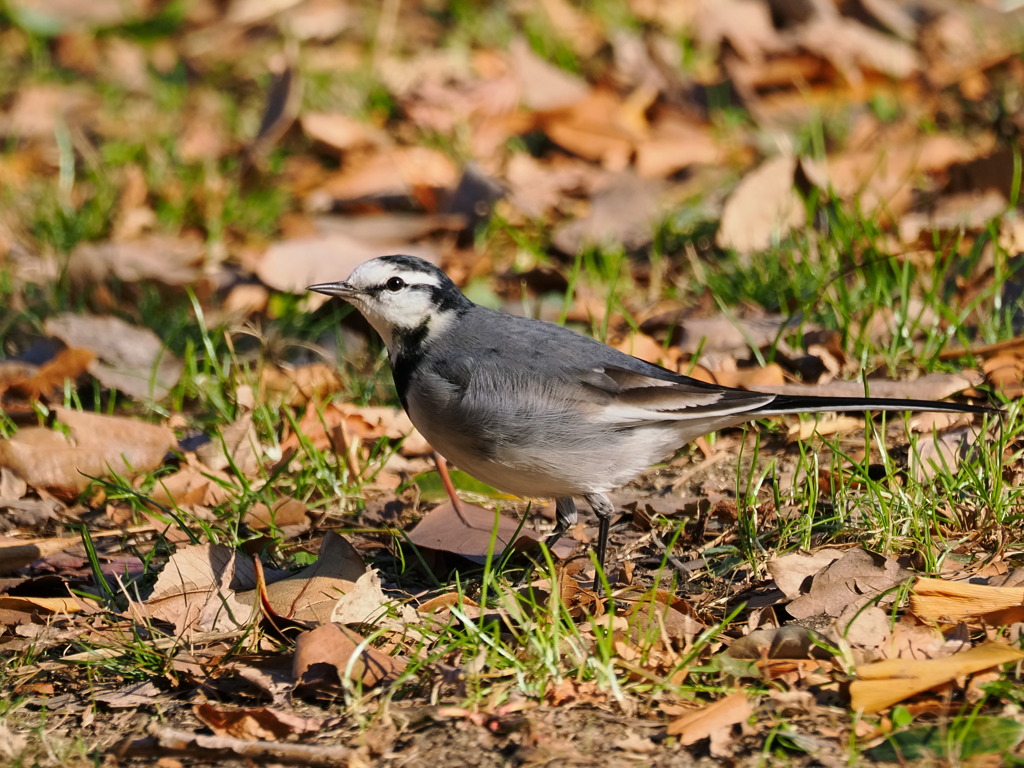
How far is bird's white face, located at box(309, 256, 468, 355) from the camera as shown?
4.93m

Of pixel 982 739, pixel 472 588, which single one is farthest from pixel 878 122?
pixel 982 739

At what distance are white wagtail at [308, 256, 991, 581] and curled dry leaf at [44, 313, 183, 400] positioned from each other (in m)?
1.79

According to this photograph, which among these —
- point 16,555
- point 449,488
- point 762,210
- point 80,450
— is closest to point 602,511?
point 449,488

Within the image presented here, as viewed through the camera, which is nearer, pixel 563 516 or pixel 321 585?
pixel 321 585

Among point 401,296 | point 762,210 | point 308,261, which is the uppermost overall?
point 762,210

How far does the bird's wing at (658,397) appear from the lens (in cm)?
433

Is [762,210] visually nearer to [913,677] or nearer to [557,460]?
[557,460]

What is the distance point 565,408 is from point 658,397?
0.32 meters

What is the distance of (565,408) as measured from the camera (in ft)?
14.5

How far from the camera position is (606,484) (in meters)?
4.50

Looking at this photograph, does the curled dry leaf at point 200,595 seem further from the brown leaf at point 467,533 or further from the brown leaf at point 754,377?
the brown leaf at point 754,377

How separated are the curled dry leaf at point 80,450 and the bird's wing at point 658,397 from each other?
1997mm

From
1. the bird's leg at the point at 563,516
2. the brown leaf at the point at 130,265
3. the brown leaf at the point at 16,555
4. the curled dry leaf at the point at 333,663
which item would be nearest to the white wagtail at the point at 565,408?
the bird's leg at the point at 563,516

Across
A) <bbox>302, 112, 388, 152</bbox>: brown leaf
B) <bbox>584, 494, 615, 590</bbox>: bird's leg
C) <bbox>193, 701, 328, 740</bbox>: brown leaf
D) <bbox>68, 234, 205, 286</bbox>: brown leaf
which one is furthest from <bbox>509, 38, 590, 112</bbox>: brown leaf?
<bbox>193, 701, 328, 740</bbox>: brown leaf
